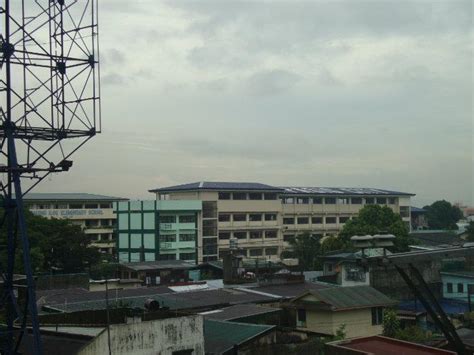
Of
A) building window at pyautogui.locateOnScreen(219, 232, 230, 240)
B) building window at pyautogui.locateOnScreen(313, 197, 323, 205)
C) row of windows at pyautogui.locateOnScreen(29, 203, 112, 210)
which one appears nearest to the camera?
building window at pyautogui.locateOnScreen(219, 232, 230, 240)

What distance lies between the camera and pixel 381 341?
13.4 meters

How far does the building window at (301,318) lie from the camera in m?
20.6

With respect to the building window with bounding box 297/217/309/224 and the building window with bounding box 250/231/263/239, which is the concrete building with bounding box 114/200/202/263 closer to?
the building window with bounding box 250/231/263/239

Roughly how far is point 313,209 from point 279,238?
20.1 feet

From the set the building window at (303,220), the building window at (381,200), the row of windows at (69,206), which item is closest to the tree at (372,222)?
the building window at (303,220)

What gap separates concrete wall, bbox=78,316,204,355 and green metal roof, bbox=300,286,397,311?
7274 millimetres

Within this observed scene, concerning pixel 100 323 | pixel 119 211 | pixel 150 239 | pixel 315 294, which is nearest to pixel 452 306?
pixel 315 294

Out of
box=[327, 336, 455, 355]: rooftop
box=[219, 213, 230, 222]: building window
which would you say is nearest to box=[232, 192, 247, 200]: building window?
box=[219, 213, 230, 222]: building window

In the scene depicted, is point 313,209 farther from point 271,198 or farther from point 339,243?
point 339,243

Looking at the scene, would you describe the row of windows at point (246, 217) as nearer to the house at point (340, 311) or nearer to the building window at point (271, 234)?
the building window at point (271, 234)

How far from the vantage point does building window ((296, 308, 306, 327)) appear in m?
20.6

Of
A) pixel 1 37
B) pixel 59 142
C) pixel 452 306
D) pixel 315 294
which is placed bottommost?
pixel 452 306

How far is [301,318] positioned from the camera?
20656 millimetres

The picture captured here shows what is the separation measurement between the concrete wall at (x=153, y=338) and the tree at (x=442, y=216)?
85749 millimetres
